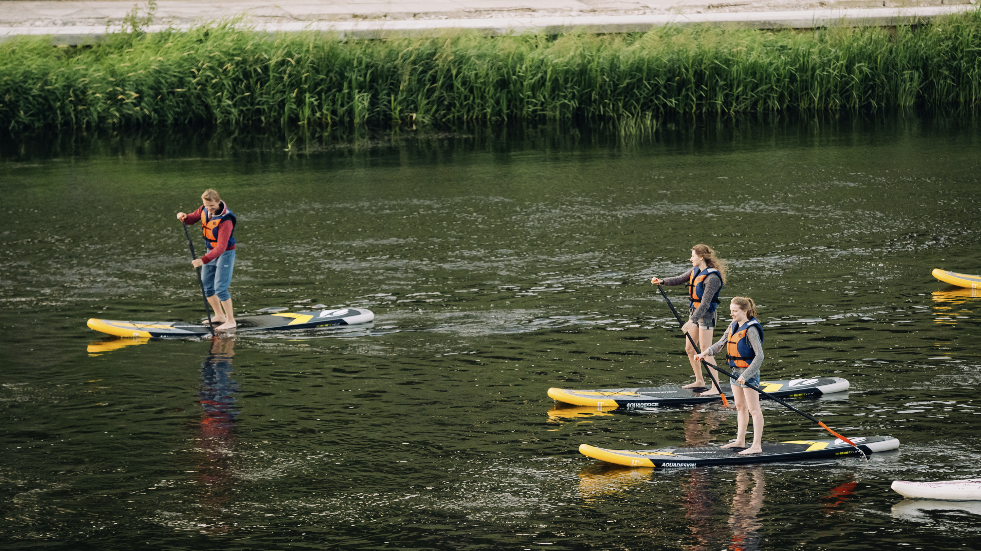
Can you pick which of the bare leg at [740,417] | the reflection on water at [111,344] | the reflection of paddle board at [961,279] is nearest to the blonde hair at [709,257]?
the bare leg at [740,417]

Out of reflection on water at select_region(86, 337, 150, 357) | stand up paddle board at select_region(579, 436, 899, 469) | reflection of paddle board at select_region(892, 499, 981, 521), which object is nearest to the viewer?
reflection of paddle board at select_region(892, 499, 981, 521)

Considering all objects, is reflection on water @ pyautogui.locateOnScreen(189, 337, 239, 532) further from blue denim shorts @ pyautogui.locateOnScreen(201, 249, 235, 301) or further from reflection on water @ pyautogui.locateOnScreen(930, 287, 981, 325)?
reflection on water @ pyautogui.locateOnScreen(930, 287, 981, 325)

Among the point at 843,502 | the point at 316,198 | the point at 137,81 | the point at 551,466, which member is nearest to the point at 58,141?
the point at 137,81

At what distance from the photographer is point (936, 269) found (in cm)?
1723

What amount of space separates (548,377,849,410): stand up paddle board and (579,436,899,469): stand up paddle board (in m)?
1.38

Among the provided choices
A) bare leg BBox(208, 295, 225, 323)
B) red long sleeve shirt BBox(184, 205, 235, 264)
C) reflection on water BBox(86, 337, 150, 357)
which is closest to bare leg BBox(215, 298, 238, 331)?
bare leg BBox(208, 295, 225, 323)

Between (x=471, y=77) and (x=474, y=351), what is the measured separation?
1804cm

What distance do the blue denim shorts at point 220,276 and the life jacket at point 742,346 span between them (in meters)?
7.00

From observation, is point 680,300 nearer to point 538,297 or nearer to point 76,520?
point 538,297

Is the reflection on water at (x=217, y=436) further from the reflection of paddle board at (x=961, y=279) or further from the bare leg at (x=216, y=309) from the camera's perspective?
the reflection of paddle board at (x=961, y=279)

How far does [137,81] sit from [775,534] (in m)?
25.8

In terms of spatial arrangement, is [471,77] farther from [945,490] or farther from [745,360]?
[945,490]

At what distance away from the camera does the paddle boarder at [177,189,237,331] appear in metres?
15.3

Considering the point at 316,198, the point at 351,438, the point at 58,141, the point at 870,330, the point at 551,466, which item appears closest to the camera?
the point at 551,466
